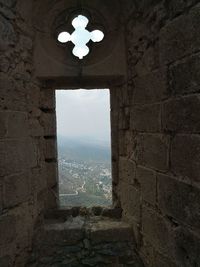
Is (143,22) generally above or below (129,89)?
above

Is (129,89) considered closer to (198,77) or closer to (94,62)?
(94,62)

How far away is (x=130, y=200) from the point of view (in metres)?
2.86

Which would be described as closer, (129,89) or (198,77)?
(198,77)

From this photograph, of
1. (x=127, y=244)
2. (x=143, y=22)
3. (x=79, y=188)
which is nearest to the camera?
(x=143, y=22)

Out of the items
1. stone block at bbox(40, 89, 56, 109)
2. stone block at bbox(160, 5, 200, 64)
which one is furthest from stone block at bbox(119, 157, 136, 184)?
stone block at bbox(160, 5, 200, 64)

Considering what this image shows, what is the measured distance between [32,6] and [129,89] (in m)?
1.26

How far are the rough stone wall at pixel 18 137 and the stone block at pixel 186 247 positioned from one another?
140 centimetres

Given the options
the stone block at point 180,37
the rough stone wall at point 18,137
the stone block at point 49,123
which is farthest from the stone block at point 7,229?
the stone block at point 180,37

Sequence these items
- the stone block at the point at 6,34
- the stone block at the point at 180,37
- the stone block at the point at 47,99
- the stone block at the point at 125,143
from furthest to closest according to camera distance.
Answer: the stone block at the point at 47,99 → the stone block at the point at 125,143 → the stone block at the point at 6,34 → the stone block at the point at 180,37

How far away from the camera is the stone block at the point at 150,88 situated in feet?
7.20

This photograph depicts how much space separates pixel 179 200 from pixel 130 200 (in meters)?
0.92

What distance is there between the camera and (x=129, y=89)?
9.32ft

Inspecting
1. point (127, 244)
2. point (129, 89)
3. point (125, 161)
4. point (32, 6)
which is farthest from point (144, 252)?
point (32, 6)

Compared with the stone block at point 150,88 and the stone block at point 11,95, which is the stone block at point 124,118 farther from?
the stone block at point 11,95
